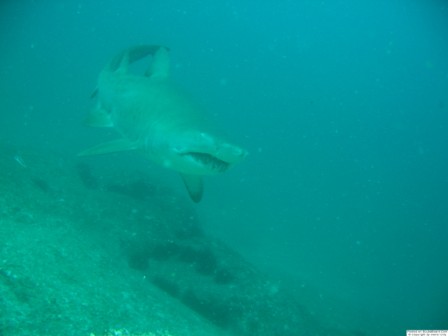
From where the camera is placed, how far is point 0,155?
10.3m

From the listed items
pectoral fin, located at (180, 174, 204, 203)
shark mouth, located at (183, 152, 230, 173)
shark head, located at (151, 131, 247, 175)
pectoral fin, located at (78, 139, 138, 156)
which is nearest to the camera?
shark head, located at (151, 131, 247, 175)

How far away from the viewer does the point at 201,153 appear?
14.8ft

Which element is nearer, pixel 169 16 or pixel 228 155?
pixel 228 155

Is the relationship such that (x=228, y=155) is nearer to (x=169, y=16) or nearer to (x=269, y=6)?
(x=269, y=6)

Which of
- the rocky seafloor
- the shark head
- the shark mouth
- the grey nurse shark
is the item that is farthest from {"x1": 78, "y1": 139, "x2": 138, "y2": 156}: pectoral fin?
the rocky seafloor

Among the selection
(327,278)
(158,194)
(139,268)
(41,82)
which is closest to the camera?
(139,268)

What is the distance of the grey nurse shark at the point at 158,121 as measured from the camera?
4.45 m

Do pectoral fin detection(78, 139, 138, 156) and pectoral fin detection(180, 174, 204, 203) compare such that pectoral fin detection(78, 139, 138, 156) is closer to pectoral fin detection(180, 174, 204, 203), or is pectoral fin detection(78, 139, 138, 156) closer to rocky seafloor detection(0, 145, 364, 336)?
pectoral fin detection(180, 174, 204, 203)

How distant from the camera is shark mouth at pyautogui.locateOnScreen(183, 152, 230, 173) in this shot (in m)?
4.44

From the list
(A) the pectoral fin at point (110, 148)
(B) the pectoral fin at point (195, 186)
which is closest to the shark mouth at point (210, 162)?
(B) the pectoral fin at point (195, 186)

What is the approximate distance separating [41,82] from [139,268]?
381 ft

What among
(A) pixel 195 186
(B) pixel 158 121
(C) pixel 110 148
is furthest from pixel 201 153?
(C) pixel 110 148

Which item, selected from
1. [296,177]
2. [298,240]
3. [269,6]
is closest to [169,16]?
[269,6]

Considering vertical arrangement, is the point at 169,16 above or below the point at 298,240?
above
